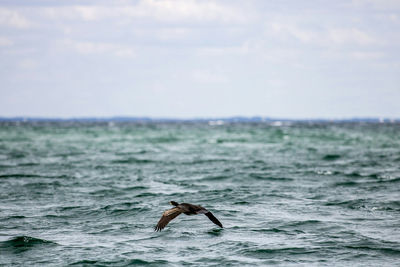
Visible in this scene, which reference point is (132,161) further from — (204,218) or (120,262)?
(120,262)

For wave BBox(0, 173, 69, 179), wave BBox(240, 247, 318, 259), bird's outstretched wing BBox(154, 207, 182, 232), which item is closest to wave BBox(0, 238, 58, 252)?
bird's outstretched wing BBox(154, 207, 182, 232)

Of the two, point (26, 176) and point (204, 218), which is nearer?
point (204, 218)

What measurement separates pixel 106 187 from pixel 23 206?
5.55m

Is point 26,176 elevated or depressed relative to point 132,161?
elevated

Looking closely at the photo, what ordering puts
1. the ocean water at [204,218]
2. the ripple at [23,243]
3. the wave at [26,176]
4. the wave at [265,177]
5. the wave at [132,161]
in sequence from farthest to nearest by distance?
1. the wave at [132,161]
2. the wave at [26,176]
3. the wave at [265,177]
4. the ripple at [23,243]
5. the ocean water at [204,218]

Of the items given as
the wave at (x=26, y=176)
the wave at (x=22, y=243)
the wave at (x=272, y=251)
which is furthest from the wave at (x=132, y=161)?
the wave at (x=272, y=251)

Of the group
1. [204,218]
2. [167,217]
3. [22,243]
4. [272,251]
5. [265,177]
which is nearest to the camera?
[167,217]

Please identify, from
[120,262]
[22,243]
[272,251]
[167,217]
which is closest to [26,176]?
[22,243]

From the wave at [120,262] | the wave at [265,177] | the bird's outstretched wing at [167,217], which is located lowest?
the wave at [120,262]

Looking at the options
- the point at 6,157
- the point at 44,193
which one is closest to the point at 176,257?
the point at 44,193

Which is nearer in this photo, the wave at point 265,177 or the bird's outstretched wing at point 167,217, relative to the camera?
the bird's outstretched wing at point 167,217

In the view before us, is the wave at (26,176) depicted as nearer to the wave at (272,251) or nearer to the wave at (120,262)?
the wave at (120,262)

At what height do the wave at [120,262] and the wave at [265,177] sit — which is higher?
the wave at [265,177]

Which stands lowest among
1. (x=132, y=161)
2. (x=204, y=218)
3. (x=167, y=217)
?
(x=132, y=161)
